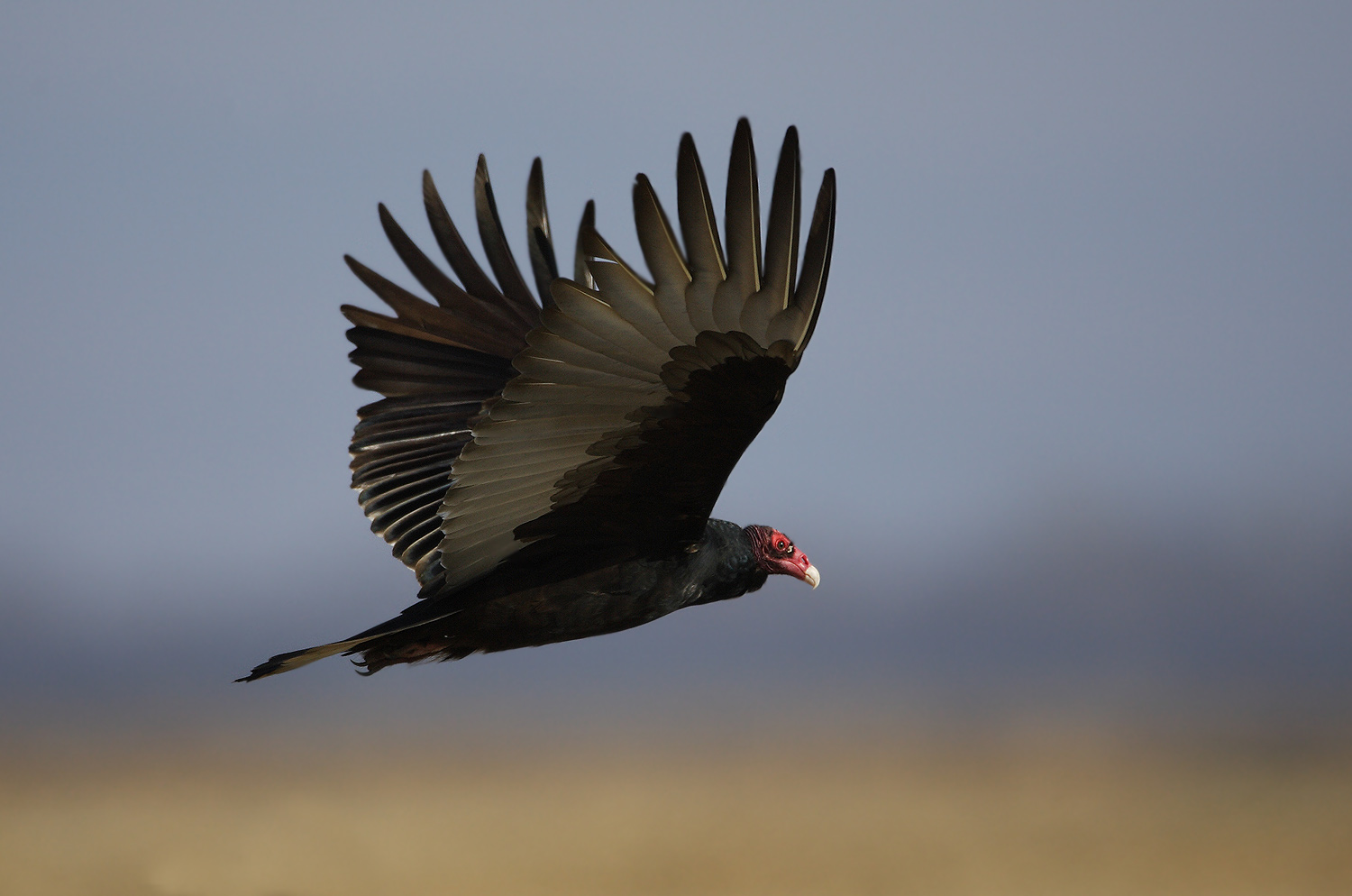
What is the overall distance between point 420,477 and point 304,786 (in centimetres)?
2607

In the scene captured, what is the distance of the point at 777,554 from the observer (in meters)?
6.38

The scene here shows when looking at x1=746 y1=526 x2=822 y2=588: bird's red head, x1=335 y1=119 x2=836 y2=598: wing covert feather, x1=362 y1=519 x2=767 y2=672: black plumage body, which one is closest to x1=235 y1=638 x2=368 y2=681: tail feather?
x1=362 y1=519 x2=767 y2=672: black plumage body

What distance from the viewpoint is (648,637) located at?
18512 centimetres

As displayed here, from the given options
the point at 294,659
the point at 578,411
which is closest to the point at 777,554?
the point at 578,411

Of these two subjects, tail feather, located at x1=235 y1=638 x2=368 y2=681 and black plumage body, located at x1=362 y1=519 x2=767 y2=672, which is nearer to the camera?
tail feather, located at x1=235 y1=638 x2=368 y2=681

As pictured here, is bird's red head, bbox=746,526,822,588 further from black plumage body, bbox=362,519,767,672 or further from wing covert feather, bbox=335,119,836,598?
wing covert feather, bbox=335,119,836,598

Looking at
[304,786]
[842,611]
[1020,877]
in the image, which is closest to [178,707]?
[304,786]

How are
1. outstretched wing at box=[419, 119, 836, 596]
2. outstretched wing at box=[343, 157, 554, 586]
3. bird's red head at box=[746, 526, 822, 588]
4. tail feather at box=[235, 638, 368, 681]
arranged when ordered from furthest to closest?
1. outstretched wing at box=[343, 157, 554, 586]
2. bird's red head at box=[746, 526, 822, 588]
3. tail feather at box=[235, 638, 368, 681]
4. outstretched wing at box=[419, 119, 836, 596]

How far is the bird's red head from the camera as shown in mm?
6238

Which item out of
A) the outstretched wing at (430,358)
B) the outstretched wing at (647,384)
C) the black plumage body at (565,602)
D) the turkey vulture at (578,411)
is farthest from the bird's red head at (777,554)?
the outstretched wing at (430,358)

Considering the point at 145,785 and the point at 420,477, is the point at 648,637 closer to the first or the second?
the point at 145,785

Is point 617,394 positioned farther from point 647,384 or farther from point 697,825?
point 697,825

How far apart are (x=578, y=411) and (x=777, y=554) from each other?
1734 mm

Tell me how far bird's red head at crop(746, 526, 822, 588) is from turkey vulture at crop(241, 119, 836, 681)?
0.01m
